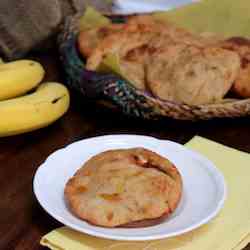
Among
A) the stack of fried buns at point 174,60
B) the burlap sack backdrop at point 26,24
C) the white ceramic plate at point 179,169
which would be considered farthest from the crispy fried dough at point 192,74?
the burlap sack backdrop at point 26,24

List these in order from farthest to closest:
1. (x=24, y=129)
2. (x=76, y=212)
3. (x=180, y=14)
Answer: (x=180, y=14), (x=24, y=129), (x=76, y=212)

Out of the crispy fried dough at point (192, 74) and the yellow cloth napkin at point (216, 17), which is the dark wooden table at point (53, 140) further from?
the yellow cloth napkin at point (216, 17)

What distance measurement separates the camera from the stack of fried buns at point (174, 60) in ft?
2.92

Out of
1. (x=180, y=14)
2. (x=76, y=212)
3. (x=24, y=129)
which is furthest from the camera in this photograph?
(x=180, y=14)

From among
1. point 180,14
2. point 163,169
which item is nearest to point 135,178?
point 163,169

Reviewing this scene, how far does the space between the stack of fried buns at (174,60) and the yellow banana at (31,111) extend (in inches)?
3.5

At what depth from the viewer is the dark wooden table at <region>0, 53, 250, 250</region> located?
687 mm

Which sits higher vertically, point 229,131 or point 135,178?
point 135,178

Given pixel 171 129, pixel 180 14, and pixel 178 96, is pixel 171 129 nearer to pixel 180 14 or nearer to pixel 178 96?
pixel 178 96

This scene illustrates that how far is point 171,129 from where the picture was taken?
0.90m

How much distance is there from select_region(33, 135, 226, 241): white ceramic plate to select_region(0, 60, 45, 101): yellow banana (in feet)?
0.63

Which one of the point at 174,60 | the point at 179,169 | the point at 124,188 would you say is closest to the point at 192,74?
the point at 174,60

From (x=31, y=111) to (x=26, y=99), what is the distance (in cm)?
3

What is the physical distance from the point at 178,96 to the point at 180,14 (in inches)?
11.9
